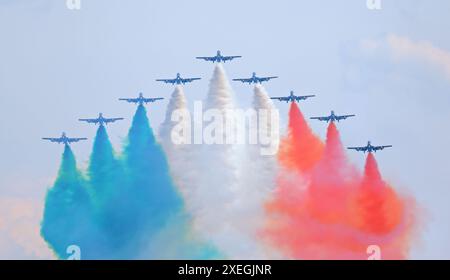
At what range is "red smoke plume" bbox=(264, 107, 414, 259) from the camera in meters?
116

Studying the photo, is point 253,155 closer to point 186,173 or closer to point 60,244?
point 186,173

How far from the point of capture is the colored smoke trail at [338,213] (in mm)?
115812

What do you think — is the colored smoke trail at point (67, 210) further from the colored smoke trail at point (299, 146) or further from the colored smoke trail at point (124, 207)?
the colored smoke trail at point (299, 146)

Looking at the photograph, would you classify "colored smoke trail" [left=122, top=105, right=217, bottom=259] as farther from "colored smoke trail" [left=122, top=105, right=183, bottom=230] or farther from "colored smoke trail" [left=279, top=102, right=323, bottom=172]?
"colored smoke trail" [left=279, top=102, right=323, bottom=172]

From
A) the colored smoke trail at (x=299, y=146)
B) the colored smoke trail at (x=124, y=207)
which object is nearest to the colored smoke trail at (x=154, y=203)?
the colored smoke trail at (x=124, y=207)

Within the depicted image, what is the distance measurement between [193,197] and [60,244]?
816 cm

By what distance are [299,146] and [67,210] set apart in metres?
13.7

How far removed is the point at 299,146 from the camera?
117562mm

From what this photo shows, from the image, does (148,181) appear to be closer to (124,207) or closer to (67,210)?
(124,207)

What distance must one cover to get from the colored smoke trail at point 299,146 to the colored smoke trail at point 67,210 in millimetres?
11636

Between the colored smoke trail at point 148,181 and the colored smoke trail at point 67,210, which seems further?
the colored smoke trail at point 67,210

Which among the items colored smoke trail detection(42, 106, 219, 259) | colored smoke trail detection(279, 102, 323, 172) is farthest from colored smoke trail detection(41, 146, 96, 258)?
colored smoke trail detection(279, 102, 323, 172)
